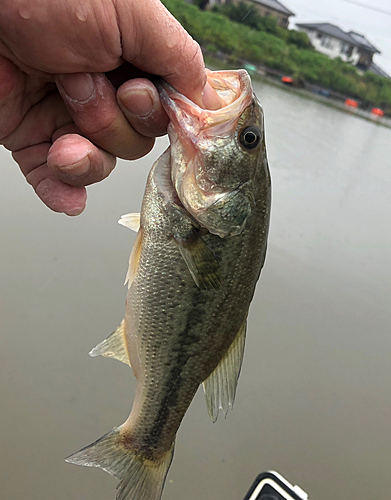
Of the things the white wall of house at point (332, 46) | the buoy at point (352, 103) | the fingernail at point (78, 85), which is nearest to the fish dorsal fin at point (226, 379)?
the fingernail at point (78, 85)

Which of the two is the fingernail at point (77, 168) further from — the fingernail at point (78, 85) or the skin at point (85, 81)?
the fingernail at point (78, 85)

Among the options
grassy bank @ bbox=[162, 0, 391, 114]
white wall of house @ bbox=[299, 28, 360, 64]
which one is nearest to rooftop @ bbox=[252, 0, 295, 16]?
grassy bank @ bbox=[162, 0, 391, 114]

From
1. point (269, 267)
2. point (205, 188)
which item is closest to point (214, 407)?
point (205, 188)

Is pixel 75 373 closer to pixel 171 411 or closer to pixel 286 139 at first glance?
pixel 171 411

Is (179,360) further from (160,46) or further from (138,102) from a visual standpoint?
(160,46)

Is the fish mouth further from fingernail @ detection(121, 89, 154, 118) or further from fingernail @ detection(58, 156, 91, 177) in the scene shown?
fingernail @ detection(58, 156, 91, 177)

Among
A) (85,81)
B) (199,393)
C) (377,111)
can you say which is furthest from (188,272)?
(377,111)
